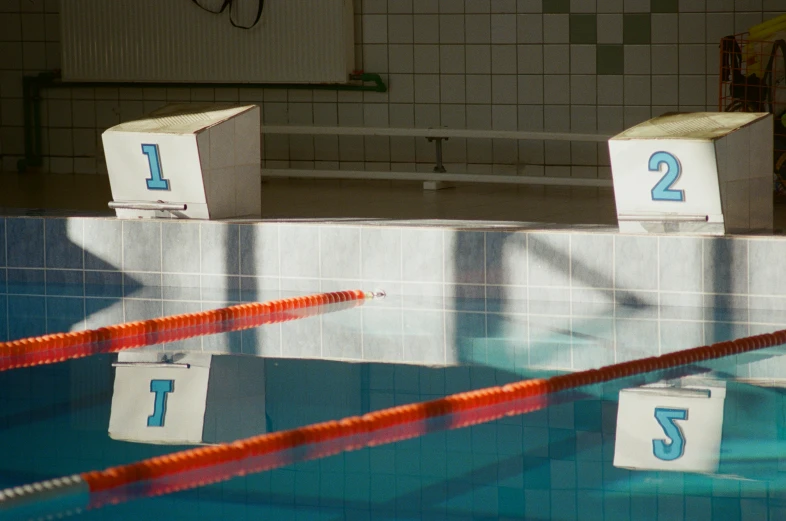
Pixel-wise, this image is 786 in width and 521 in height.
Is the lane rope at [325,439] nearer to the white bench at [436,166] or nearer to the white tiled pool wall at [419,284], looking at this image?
the white tiled pool wall at [419,284]

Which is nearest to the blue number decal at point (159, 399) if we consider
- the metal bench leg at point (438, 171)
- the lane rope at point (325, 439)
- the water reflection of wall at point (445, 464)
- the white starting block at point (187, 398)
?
the white starting block at point (187, 398)

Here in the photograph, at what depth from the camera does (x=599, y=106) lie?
9070 mm

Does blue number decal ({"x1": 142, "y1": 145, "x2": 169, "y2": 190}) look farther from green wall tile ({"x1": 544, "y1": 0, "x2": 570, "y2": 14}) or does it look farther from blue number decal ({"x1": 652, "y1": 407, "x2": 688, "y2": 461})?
green wall tile ({"x1": 544, "y1": 0, "x2": 570, "y2": 14})

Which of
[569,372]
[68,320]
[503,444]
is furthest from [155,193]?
Result: [503,444]

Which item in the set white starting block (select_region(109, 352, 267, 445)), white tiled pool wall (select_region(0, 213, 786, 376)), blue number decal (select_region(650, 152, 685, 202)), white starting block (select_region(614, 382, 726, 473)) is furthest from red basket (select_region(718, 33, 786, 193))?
white starting block (select_region(109, 352, 267, 445))

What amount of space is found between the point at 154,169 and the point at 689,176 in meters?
2.52

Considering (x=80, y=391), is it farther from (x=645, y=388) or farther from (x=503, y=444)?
A: (x=645, y=388)

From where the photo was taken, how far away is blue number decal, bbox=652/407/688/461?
3.40 m

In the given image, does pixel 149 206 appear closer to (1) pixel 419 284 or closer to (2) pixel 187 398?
(1) pixel 419 284

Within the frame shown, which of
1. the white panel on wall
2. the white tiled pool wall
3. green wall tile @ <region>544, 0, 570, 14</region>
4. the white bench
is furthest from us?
the white panel on wall

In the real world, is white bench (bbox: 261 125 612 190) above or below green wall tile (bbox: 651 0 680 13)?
below

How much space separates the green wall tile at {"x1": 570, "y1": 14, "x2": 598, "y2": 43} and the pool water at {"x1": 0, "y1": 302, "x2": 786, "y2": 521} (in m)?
4.29

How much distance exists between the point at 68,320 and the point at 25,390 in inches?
50.3

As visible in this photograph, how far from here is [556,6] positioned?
9.09 meters
